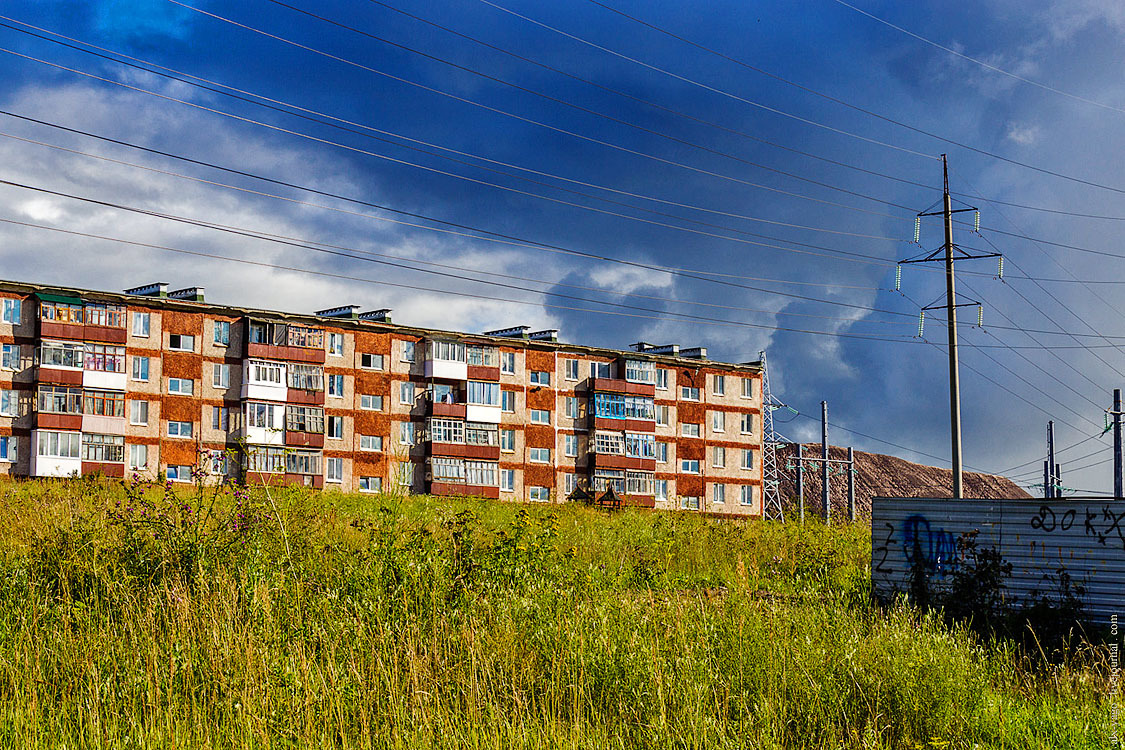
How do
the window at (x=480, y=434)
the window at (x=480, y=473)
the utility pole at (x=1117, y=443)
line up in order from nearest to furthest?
1. the utility pole at (x=1117, y=443)
2. the window at (x=480, y=473)
3. the window at (x=480, y=434)

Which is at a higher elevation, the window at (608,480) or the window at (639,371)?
the window at (639,371)

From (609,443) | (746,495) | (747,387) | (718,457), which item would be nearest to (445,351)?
(609,443)

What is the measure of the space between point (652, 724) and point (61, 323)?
1928 inches

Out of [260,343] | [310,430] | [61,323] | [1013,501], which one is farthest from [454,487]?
[1013,501]

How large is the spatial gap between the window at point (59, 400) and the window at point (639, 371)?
3278 cm

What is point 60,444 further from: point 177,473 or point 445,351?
point 445,351

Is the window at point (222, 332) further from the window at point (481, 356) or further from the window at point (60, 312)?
the window at point (481, 356)

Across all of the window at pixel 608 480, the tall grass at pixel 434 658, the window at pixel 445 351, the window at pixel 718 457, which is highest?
the window at pixel 445 351

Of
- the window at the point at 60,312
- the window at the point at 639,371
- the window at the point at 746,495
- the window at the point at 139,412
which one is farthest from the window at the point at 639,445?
the window at the point at 60,312

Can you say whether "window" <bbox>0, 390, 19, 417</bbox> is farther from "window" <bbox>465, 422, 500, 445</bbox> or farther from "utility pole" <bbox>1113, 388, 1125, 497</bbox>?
"utility pole" <bbox>1113, 388, 1125, 497</bbox>

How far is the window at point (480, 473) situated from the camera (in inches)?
2309

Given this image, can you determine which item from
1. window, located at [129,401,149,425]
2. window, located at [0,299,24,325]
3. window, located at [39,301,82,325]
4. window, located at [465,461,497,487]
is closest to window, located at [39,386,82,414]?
window, located at [129,401,149,425]

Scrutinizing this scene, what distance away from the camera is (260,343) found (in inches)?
2115

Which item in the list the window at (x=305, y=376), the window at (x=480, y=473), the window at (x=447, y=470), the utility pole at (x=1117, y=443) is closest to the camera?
the utility pole at (x=1117, y=443)
